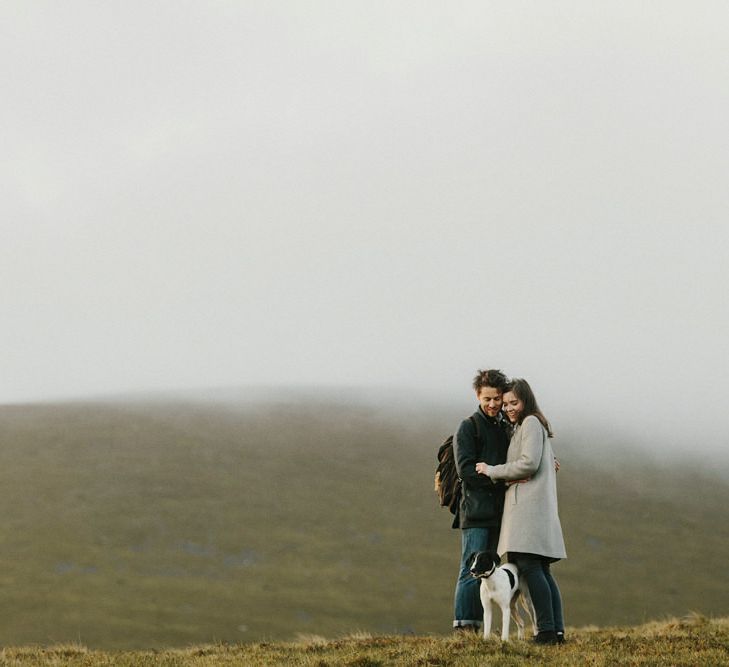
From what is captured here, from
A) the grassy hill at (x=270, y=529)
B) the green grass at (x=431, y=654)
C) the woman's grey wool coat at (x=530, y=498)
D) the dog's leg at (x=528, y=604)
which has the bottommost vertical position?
the grassy hill at (x=270, y=529)

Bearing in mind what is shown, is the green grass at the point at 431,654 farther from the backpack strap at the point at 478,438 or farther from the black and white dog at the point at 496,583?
the backpack strap at the point at 478,438

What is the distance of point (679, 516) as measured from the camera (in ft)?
219

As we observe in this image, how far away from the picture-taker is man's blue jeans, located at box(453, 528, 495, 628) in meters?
10.3

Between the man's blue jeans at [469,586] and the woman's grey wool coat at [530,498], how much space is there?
0.29 m

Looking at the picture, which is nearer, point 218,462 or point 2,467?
point 2,467

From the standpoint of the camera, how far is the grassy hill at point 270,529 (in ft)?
151

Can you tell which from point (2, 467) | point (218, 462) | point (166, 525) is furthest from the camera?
point (218, 462)

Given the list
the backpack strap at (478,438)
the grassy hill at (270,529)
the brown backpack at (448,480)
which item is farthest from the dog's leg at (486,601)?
the grassy hill at (270,529)

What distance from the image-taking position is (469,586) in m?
10.4

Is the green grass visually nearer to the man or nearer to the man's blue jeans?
the man's blue jeans

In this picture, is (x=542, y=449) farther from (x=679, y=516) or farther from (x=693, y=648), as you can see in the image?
(x=679, y=516)

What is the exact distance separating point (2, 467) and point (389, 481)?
25319 millimetres

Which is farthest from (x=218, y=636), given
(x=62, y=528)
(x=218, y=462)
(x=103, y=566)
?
(x=218, y=462)

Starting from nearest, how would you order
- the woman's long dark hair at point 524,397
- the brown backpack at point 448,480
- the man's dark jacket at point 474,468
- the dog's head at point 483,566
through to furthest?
the dog's head at point 483,566, the woman's long dark hair at point 524,397, the man's dark jacket at point 474,468, the brown backpack at point 448,480
